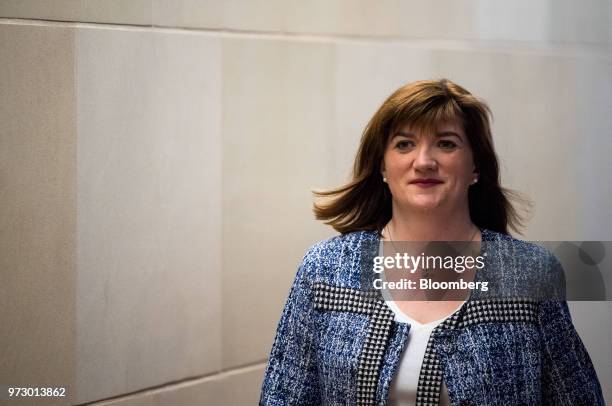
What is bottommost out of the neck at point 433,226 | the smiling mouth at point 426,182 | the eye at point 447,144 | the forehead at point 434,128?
the neck at point 433,226

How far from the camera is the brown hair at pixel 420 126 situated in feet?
8.07

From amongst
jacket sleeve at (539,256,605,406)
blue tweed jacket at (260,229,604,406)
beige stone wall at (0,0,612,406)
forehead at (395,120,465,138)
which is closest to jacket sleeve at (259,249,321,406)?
blue tweed jacket at (260,229,604,406)

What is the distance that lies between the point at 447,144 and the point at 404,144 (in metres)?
0.12

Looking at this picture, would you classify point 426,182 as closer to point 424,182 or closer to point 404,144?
point 424,182

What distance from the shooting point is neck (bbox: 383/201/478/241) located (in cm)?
250

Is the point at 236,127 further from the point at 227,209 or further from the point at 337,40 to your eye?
the point at 337,40

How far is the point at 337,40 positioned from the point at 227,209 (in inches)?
34.8

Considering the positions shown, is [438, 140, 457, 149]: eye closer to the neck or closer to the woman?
the woman

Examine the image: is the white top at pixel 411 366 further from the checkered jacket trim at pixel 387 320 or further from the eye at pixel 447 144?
the eye at pixel 447 144

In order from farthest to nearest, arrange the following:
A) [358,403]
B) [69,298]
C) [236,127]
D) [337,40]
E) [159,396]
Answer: [337,40]
[236,127]
[159,396]
[69,298]
[358,403]

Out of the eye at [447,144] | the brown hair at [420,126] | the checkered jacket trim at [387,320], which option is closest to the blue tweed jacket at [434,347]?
the checkered jacket trim at [387,320]

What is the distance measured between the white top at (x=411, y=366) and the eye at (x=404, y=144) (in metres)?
0.45

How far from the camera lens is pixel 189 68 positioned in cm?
334

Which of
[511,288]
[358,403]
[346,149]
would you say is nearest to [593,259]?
[346,149]
